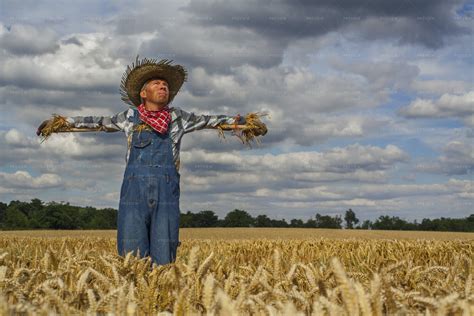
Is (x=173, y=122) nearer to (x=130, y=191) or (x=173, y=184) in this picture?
(x=173, y=184)

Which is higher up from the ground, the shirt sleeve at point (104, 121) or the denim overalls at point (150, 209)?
the shirt sleeve at point (104, 121)

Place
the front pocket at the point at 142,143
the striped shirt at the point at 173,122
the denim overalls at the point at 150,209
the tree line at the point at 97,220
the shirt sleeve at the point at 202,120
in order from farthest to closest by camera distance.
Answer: the tree line at the point at 97,220 < the shirt sleeve at the point at 202,120 < the striped shirt at the point at 173,122 < the front pocket at the point at 142,143 < the denim overalls at the point at 150,209

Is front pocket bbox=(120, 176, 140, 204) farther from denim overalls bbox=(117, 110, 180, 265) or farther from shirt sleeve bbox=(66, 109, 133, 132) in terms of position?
shirt sleeve bbox=(66, 109, 133, 132)

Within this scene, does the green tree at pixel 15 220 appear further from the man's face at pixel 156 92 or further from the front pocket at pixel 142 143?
the front pocket at pixel 142 143

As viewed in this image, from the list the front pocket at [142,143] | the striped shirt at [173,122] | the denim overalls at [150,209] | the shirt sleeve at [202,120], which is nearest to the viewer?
the denim overalls at [150,209]

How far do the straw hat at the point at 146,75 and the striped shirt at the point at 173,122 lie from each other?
270mm

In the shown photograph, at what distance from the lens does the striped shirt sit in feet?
20.1

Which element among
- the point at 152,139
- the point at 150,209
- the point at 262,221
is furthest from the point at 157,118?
the point at 262,221

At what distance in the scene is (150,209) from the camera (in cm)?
571

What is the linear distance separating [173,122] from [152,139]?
345mm

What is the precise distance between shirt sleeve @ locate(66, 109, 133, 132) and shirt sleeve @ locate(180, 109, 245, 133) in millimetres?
606

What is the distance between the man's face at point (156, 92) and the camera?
6.20 m

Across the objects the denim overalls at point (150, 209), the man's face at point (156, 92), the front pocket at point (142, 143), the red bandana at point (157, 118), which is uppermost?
the man's face at point (156, 92)

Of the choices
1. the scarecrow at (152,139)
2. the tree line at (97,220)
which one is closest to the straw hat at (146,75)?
the scarecrow at (152,139)
